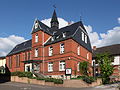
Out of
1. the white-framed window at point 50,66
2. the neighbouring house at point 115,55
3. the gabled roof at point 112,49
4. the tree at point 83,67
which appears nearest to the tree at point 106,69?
the tree at point 83,67

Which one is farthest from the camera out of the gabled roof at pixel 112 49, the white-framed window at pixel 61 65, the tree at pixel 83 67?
the gabled roof at pixel 112 49

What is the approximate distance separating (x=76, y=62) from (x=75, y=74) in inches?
97.0

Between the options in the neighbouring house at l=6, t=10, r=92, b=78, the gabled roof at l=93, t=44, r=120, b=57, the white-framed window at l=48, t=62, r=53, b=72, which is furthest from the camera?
the gabled roof at l=93, t=44, r=120, b=57

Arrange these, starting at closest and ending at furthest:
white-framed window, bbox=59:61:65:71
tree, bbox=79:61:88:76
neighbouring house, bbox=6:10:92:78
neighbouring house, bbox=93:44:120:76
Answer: neighbouring house, bbox=6:10:92:78 < tree, bbox=79:61:88:76 < white-framed window, bbox=59:61:65:71 < neighbouring house, bbox=93:44:120:76

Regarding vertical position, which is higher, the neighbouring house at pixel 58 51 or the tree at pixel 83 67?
the neighbouring house at pixel 58 51

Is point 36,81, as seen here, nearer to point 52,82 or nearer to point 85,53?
point 52,82

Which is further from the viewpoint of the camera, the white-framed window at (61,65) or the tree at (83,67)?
the white-framed window at (61,65)

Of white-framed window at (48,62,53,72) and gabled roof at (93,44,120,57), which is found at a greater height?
gabled roof at (93,44,120,57)

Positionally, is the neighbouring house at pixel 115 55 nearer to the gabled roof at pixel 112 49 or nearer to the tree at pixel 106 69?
the gabled roof at pixel 112 49

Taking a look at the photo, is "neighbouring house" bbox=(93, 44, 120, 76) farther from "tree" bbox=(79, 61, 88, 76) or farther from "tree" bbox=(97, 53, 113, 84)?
"tree" bbox=(97, 53, 113, 84)

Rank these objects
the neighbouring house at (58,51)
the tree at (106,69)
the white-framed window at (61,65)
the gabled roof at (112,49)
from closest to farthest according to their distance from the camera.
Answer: the tree at (106,69)
the neighbouring house at (58,51)
the white-framed window at (61,65)
the gabled roof at (112,49)

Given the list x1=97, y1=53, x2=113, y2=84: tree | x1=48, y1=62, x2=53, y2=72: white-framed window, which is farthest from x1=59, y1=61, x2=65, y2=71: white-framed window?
x1=97, y1=53, x2=113, y2=84: tree

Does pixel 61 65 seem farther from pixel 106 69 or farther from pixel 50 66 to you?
pixel 106 69

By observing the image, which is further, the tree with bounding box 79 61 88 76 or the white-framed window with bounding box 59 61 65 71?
the white-framed window with bounding box 59 61 65 71
